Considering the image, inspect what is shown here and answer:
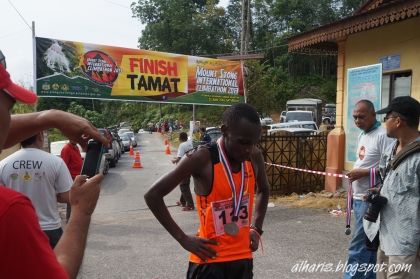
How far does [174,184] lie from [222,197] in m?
0.33

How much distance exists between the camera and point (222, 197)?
8.48ft

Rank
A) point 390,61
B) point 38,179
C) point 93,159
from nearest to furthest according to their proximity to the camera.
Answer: point 93,159, point 38,179, point 390,61

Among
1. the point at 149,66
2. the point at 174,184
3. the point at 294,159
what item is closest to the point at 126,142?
the point at 149,66

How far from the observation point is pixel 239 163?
2.68 meters

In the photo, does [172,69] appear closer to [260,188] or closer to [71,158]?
[71,158]

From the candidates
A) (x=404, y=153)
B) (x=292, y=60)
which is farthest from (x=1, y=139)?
(x=292, y=60)

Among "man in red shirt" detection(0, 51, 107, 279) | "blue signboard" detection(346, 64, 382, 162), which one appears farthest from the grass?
"man in red shirt" detection(0, 51, 107, 279)

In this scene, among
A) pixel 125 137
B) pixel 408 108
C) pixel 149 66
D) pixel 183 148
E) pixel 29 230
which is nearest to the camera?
pixel 29 230

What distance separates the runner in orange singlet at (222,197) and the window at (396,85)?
7071 mm

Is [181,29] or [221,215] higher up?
[181,29]

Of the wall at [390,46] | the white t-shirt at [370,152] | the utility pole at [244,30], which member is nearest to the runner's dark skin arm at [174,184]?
the white t-shirt at [370,152]

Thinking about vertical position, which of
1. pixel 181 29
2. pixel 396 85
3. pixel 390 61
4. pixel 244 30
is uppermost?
pixel 181 29

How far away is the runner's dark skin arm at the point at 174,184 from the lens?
2.54 metres

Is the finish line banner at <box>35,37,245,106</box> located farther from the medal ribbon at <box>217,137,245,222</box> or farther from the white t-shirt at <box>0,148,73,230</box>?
the medal ribbon at <box>217,137,245,222</box>
